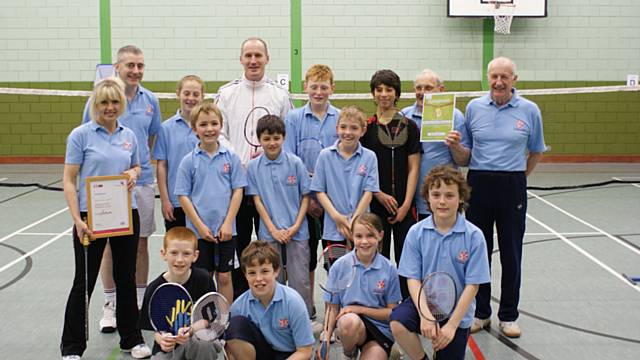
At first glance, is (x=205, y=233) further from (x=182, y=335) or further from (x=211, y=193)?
(x=182, y=335)

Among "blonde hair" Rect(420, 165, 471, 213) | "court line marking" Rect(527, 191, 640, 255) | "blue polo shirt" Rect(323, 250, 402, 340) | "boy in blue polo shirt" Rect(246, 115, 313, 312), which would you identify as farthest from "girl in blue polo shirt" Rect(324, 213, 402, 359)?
"court line marking" Rect(527, 191, 640, 255)

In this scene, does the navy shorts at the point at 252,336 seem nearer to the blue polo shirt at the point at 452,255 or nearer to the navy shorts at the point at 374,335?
the navy shorts at the point at 374,335

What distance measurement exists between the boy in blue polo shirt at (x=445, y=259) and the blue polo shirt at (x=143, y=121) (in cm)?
231

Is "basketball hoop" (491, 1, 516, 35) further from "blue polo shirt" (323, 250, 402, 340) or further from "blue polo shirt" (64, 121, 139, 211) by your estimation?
"blue polo shirt" (64, 121, 139, 211)

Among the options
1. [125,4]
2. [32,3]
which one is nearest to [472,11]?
[125,4]

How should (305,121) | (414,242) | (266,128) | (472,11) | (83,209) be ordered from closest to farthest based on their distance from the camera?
(414,242), (83,209), (266,128), (305,121), (472,11)

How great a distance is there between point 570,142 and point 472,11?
3362 mm

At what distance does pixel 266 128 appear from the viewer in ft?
17.6

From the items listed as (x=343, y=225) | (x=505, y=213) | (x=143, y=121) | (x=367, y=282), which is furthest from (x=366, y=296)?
(x=143, y=121)

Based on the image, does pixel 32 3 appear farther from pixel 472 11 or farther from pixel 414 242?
pixel 414 242

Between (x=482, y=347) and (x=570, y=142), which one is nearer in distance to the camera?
(x=482, y=347)

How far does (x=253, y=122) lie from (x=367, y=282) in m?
1.85

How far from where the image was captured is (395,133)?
5527mm

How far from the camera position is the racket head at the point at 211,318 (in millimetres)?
4031
